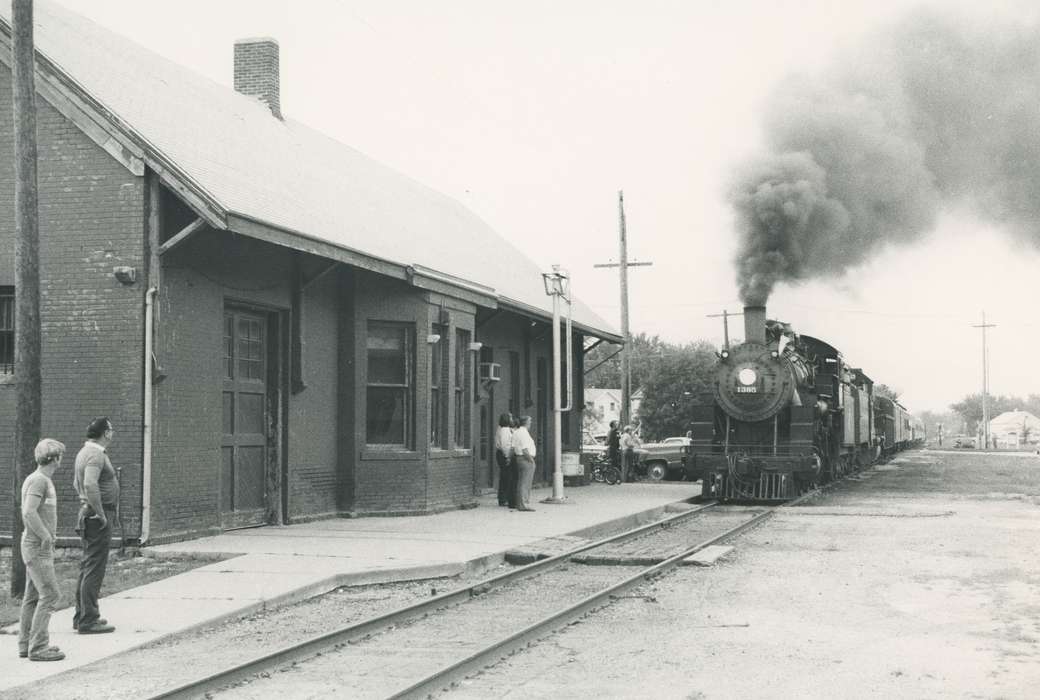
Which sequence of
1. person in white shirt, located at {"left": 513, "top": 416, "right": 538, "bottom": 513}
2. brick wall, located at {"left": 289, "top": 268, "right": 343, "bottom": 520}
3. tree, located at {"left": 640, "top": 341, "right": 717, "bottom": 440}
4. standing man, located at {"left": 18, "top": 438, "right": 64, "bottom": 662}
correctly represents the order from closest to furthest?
standing man, located at {"left": 18, "top": 438, "right": 64, "bottom": 662}
brick wall, located at {"left": 289, "top": 268, "right": 343, "bottom": 520}
person in white shirt, located at {"left": 513, "top": 416, "right": 538, "bottom": 513}
tree, located at {"left": 640, "top": 341, "right": 717, "bottom": 440}

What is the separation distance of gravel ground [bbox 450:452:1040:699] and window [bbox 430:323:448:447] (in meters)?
4.83

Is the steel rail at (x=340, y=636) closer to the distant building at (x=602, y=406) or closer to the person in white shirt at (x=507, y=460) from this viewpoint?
the person in white shirt at (x=507, y=460)

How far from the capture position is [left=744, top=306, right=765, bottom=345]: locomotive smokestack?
22156 mm

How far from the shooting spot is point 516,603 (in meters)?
9.73

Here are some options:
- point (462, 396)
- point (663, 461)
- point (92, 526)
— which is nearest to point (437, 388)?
point (462, 396)

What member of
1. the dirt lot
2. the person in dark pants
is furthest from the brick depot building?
the person in dark pants

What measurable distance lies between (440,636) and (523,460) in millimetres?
10039

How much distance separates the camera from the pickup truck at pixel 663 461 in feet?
103

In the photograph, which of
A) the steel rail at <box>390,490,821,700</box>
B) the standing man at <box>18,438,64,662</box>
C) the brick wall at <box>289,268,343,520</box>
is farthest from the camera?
the brick wall at <box>289,268,343,520</box>

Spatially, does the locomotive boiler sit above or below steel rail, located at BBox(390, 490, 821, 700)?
above

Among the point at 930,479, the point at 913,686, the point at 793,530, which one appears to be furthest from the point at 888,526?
the point at 930,479

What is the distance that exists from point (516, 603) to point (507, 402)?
1319 cm

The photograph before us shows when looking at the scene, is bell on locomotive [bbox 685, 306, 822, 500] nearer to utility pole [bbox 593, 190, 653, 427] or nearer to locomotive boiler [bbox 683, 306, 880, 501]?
locomotive boiler [bbox 683, 306, 880, 501]

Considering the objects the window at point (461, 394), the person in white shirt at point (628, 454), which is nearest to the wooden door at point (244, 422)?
the window at point (461, 394)
